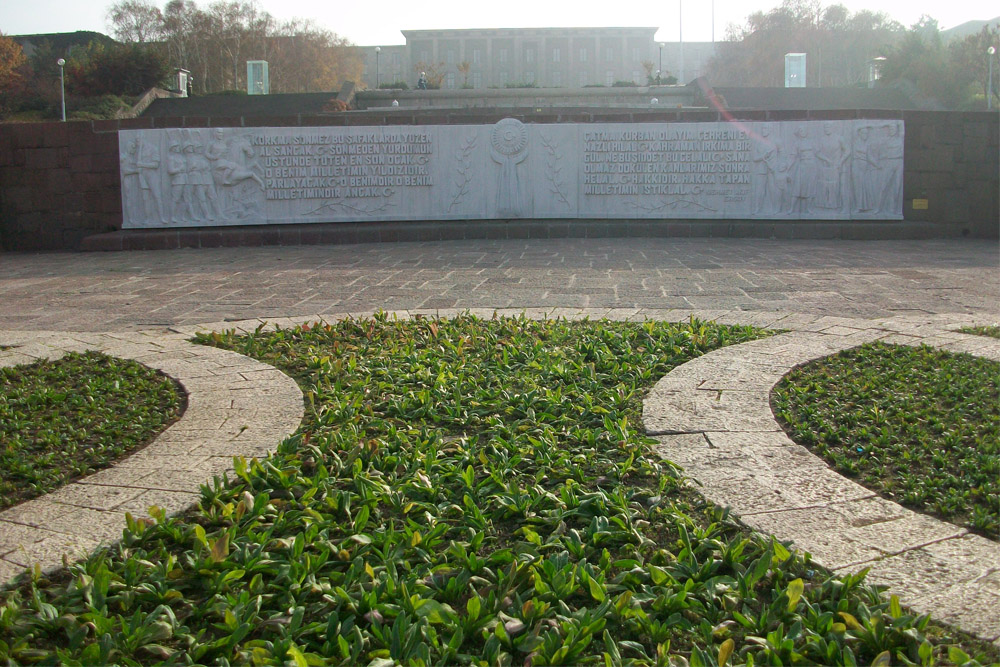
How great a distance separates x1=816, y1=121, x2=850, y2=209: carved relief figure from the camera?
37.8ft

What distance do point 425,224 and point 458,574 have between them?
9.88 m

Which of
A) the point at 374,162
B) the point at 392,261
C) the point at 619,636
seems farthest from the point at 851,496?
the point at 374,162

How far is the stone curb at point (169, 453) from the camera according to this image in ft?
7.84

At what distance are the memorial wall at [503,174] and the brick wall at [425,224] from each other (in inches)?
7.8

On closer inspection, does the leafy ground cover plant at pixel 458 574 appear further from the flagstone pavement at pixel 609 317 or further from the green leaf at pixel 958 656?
the flagstone pavement at pixel 609 317

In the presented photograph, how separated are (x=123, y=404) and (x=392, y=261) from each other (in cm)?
572

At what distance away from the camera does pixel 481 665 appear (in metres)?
1.76

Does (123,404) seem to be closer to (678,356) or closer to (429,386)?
(429,386)

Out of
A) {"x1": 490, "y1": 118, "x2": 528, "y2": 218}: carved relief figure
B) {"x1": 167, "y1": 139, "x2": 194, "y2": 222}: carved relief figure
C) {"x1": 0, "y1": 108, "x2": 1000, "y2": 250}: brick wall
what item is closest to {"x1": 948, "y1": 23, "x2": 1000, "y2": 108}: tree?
{"x1": 0, "y1": 108, "x2": 1000, "y2": 250}: brick wall

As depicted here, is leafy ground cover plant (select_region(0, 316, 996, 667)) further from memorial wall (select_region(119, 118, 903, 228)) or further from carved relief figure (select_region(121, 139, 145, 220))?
carved relief figure (select_region(121, 139, 145, 220))

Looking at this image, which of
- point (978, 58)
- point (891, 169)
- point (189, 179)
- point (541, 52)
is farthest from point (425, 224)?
point (541, 52)

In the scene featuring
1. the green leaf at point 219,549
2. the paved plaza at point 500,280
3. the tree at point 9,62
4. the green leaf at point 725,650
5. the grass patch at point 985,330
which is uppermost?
the tree at point 9,62

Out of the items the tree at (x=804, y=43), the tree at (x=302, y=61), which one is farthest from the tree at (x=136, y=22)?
the tree at (x=804, y=43)

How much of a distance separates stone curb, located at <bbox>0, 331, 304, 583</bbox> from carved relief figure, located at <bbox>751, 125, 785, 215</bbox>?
8858mm
